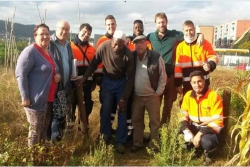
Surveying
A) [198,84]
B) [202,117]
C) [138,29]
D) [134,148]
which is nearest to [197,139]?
[202,117]

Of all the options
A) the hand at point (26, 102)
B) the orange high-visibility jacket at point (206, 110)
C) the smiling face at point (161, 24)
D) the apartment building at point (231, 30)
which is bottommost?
the orange high-visibility jacket at point (206, 110)

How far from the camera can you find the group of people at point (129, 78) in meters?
3.95

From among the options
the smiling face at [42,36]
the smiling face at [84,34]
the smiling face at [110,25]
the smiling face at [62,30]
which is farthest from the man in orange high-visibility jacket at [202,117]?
the smiling face at [42,36]

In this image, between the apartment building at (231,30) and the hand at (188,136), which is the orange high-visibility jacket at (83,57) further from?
Result: the apartment building at (231,30)

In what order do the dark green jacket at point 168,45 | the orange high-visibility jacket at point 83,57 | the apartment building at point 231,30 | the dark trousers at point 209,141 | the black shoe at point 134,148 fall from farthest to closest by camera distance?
1. the apartment building at point 231,30
2. the dark green jacket at point 168,45
3. the orange high-visibility jacket at point 83,57
4. the black shoe at point 134,148
5. the dark trousers at point 209,141

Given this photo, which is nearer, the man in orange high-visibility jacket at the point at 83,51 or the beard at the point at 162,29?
the man in orange high-visibility jacket at the point at 83,51

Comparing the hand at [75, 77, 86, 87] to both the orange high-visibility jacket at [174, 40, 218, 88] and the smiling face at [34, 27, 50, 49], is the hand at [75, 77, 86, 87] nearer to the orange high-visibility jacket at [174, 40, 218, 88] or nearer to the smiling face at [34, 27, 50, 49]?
the smiling face at [34, 27, 50, 49]

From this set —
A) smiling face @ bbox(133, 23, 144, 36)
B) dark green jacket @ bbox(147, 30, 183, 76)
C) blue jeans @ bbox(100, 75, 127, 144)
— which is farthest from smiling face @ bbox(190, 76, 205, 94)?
smiling face @ bbox(133, 23, 144, 36)

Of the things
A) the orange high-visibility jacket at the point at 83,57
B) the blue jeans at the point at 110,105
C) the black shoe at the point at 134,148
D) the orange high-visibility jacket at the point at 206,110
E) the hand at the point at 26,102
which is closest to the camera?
the hand at the point at 26,102

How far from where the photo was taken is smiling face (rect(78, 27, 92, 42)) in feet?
16.2

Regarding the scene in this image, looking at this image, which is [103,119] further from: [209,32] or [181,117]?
[209,32]

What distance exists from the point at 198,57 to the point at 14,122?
3546 mm

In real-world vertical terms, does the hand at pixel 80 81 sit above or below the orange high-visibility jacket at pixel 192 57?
below

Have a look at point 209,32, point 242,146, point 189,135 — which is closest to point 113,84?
point 189,135
